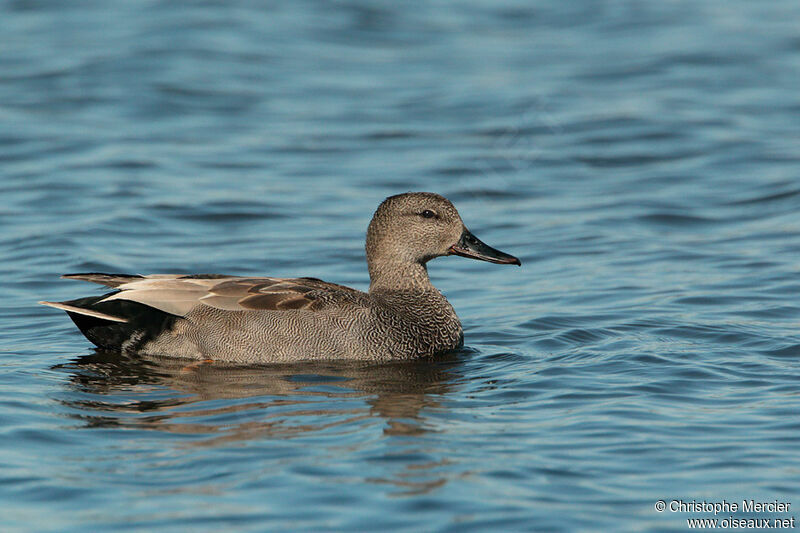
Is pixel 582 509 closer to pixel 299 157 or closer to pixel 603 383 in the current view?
pixel 603 383

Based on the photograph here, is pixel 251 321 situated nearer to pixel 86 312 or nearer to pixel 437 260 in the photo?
pixel 86 312

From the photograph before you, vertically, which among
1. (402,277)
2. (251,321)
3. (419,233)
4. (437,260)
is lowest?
(437,260)

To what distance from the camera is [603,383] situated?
7.56m

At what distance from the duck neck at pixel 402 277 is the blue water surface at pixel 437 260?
0.62 meters

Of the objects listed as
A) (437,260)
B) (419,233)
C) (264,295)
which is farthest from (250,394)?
(437,260)

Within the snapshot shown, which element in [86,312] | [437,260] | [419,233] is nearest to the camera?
[86,312]

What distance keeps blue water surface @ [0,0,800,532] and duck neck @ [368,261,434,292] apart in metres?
0.62

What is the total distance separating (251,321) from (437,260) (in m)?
3.96

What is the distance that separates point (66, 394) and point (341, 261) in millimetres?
4285

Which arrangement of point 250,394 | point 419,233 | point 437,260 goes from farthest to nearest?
point 437,260, point 419,233, point 250,394

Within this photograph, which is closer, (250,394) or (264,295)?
(250,394)

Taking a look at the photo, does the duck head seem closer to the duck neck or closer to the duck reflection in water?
the duck neck

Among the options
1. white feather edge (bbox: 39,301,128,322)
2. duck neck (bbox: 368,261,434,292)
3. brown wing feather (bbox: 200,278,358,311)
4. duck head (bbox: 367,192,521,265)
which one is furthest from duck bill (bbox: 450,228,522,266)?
white feather edge (bbox: 39,301,128,322)

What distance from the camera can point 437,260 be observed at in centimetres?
1184
